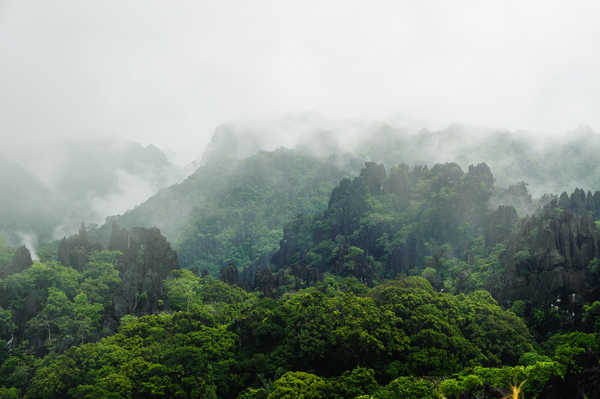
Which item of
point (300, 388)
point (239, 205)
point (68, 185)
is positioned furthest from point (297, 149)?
point (300, 388)

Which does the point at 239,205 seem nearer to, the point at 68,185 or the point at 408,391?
the point at 68,185

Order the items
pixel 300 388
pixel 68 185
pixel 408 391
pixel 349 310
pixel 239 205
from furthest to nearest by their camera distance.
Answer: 1. pixel 68 185
2. pixel 239 205
3. pixel 349 310
4. pixel 300 388
5. pixel 408 391

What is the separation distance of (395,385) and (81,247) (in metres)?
49.8

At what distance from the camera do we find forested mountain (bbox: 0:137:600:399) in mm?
34281

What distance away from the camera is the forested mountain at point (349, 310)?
3428 centimetres

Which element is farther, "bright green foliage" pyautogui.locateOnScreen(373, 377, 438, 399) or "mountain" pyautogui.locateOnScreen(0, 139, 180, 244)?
"mountain" pyautogui.locateOnScreen(0, 139, 180, 244)

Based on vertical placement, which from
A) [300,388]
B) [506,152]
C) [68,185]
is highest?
[68,185]

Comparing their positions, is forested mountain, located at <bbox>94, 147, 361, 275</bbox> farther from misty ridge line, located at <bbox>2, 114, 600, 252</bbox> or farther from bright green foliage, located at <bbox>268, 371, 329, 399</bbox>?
bright green foliage, located at <bbox>268, 371, 329, 399</bbox>

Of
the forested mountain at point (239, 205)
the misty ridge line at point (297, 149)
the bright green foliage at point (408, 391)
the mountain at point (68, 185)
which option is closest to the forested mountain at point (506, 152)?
the misty ridge line at point (297, 149)

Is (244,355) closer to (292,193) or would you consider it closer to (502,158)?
(292,193)

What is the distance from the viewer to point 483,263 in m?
64.8

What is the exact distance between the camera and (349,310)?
41.7 meters

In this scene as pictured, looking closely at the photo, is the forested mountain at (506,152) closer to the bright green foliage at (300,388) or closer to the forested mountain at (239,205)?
the forested mountain at (239,205)

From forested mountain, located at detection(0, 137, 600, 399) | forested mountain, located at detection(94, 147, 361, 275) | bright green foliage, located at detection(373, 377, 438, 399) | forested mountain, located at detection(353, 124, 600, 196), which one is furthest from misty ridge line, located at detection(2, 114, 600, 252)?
bright green foliage, located at detection(373, 377, 438, 399)
